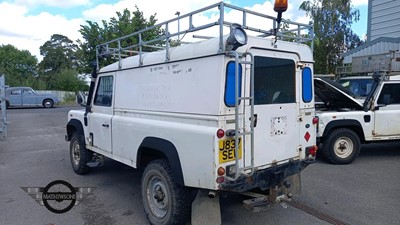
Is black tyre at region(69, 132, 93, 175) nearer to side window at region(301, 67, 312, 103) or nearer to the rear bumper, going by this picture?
the rear bumper

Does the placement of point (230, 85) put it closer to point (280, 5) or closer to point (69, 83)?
point (280, 5)

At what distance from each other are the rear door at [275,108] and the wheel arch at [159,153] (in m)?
0.92

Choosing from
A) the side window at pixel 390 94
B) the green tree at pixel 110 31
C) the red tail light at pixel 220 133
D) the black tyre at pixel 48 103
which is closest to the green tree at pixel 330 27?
the green tree at pixel 110 31

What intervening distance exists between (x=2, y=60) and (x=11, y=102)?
121 ft

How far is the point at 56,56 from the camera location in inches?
2606

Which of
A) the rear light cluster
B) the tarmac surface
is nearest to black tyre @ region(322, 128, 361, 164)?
the tarmac surface

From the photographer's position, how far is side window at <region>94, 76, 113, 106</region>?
5531 mm

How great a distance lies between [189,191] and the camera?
12.7ft

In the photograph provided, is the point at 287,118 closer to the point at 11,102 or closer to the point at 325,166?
the point at 325,166

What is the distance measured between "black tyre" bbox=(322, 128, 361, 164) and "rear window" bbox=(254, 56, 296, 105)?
12.0ft

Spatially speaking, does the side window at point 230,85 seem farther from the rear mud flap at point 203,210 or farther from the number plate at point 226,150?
the rear mud flap at point 203,210

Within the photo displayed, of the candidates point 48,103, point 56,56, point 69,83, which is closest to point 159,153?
point 48,103

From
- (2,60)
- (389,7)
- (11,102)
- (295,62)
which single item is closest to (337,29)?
(389,7)

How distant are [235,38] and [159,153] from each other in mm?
1858
